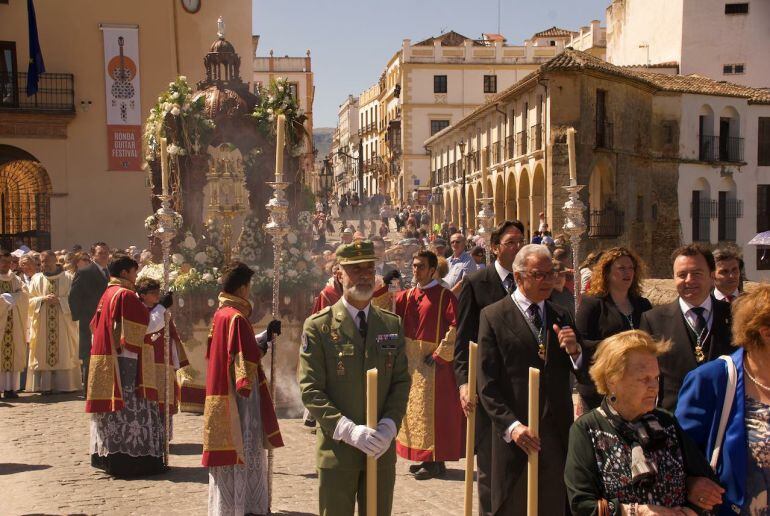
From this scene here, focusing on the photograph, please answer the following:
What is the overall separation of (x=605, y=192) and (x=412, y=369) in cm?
2818

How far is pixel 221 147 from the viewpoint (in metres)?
12.1

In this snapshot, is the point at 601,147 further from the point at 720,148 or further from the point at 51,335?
the point at 51,335

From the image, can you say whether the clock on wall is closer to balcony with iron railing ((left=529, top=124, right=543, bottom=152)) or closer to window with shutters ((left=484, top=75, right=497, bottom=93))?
balcony with iron railing ((left=529, top=124, right=543, bottom=152))

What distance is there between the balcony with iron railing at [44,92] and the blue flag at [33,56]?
60 centimetres

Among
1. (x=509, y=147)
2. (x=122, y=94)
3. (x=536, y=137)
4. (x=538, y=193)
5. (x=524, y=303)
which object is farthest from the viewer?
(x=509, y=147)

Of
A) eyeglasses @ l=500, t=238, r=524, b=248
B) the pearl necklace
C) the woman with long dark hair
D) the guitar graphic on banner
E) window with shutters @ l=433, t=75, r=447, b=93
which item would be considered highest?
window with shutters @ l=433, t=75, r=447, b=93

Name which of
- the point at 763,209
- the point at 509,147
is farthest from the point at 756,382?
the point at 763,209

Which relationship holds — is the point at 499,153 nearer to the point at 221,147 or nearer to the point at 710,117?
the point at 710,117

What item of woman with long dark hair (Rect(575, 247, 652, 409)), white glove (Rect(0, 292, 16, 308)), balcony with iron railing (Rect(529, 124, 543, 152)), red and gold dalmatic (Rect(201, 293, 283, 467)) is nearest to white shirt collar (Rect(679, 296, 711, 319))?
woman with long dark hair (Rect(575, 247, 652, 409))

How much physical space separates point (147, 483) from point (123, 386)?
89 cm

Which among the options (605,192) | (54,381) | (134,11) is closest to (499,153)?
(605,192)

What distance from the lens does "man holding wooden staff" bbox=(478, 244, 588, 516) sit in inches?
204

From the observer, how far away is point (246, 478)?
684 cm

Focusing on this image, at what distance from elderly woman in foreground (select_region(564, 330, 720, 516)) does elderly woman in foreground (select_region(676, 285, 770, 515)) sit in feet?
0.57
